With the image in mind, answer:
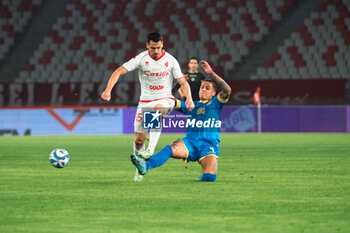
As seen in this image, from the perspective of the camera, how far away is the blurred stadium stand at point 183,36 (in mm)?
27578

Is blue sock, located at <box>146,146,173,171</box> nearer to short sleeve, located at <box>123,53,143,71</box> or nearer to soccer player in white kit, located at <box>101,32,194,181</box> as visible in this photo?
soccer player in white kit, located at <box>101,32,194,181</box>

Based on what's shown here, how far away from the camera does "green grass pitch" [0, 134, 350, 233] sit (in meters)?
5.66

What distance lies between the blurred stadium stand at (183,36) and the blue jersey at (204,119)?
1723cm

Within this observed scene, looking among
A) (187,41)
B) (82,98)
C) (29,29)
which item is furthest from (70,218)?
(29,29)

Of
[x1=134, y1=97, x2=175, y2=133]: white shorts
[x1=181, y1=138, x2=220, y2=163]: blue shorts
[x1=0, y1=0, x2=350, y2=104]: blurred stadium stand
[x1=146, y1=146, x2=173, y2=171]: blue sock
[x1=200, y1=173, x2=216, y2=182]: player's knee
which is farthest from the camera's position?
[x1=0, y1=0, x2=350, y2=104]: blurred stadium stand

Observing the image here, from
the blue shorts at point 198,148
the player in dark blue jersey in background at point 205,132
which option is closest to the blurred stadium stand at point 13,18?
the player in dark blue jersey in background at point 205,132

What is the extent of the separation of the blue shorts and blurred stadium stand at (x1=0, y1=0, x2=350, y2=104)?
57.1 ft

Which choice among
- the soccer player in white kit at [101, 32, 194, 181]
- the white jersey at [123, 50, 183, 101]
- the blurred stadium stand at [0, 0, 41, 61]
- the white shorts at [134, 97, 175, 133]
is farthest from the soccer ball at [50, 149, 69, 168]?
the blurred stadium stand at [0, 0, 41, 61]

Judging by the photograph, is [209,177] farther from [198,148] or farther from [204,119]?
[204,119]

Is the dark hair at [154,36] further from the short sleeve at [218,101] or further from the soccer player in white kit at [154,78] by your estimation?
the short sleeve at [218,101]

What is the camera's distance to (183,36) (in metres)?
29.6

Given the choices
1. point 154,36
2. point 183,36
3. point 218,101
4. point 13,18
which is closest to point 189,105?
point 218,101

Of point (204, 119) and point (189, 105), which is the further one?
point (204, 119)

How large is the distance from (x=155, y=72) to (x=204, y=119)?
3.28 ft
